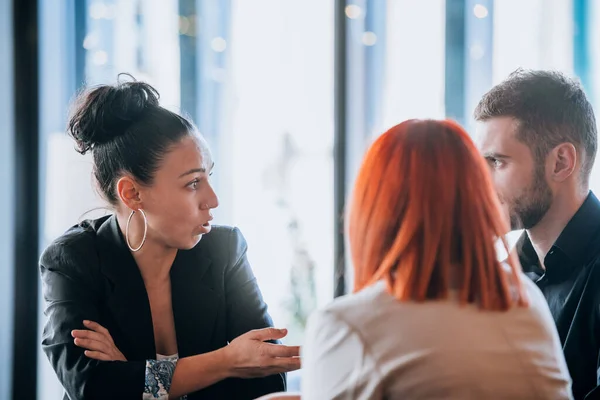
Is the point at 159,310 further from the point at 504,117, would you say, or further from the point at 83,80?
the point at 83,80

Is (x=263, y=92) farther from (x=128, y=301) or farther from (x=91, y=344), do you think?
(x=91, y=344)

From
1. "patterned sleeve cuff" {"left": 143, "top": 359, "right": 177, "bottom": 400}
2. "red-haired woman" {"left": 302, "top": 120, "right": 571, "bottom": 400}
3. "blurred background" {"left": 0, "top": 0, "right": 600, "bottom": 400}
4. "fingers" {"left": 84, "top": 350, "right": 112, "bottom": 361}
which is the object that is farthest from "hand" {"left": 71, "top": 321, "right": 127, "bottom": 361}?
"blurred background" {"left": 0, "top": 0, "right": 600, "bottom": 400}

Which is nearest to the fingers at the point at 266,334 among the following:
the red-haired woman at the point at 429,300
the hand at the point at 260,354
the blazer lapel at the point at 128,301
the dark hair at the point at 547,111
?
the hand at the point at 260,354

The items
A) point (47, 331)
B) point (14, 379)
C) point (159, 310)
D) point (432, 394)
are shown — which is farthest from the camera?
point (14, 379)

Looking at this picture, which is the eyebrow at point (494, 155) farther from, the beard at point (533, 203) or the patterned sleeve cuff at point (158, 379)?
the patterned sleeve cuff at point (158, 379)

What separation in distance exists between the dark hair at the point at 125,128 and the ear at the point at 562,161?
94cm

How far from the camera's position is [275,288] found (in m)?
2.83

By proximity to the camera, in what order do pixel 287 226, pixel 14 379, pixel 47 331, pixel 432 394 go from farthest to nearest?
pixel 14 379
pixel 287 226
pixel 47 331
pixel 432 394

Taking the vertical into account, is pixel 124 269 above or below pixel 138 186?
below

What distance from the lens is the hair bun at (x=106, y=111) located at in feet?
5.71

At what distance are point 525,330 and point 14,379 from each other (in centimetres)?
265

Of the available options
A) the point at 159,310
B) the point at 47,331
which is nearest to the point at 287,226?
the point at 159,310

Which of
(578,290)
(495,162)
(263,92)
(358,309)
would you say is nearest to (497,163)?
(495,162)

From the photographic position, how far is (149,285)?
6.09 feet
